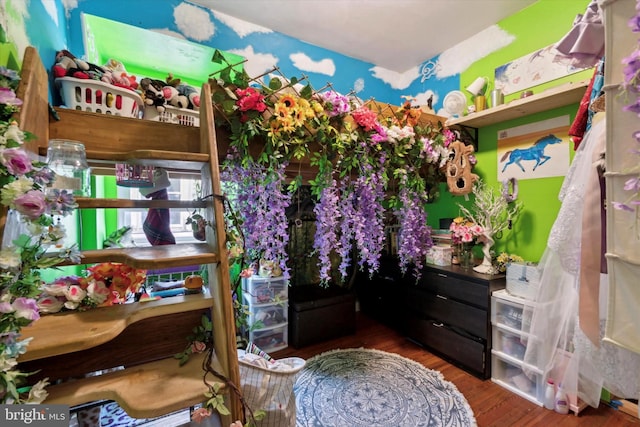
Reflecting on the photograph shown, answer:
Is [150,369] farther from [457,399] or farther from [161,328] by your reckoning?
[457,399]

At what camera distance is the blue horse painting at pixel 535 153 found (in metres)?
2.23

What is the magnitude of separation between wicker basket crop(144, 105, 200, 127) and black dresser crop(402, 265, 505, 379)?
7.62ft

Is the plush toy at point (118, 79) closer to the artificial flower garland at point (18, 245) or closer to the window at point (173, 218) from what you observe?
the artificial flower garland at point (18, 245)

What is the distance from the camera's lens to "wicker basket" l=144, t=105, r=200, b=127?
1.45 metres

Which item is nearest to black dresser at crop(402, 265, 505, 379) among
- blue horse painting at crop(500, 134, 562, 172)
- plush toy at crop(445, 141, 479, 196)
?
plush toy at crop(445, 141, 479, 196)

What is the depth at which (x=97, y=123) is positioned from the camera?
1252 mm

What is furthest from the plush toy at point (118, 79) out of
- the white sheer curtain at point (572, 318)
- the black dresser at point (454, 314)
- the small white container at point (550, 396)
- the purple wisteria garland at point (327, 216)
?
the small white container at point (550, 396)

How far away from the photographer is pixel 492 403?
200 cm

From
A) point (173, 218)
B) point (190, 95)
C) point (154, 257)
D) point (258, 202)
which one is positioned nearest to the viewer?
point (154, 257)

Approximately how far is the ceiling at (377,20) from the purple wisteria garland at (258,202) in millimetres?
1697

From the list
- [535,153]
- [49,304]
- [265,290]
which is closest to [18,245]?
[49,304]

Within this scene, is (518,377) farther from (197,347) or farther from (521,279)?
(197,347)

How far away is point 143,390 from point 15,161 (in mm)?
778

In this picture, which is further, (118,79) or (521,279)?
(521,279)
